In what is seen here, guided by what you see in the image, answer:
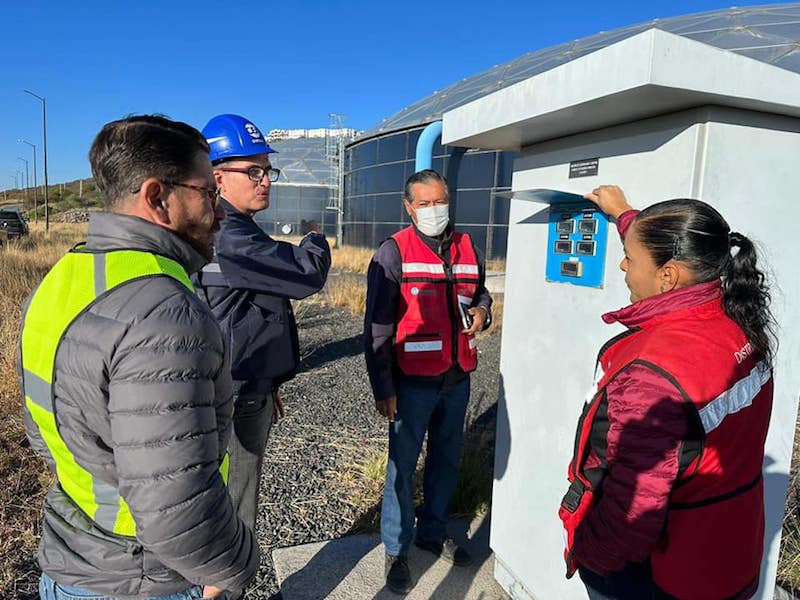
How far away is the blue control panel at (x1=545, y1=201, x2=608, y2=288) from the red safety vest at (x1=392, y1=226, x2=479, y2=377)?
52cm

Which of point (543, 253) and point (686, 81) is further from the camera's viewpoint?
point (543, 253)

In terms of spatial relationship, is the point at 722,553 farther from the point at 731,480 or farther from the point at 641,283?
the point at 641,283

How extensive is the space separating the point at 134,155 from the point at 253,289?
100 centimetres

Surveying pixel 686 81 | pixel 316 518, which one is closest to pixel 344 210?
pixel 316 518

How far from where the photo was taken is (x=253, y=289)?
82.0 inches

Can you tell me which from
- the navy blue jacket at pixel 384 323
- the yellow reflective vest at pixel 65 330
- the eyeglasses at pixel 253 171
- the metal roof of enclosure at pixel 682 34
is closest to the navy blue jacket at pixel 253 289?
the eyeglasses at pixel 253 171

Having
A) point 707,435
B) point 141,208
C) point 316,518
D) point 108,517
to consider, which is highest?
point 141,208

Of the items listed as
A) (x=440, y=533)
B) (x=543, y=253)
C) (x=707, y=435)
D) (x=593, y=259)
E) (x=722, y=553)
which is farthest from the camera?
(x=440, y=533)

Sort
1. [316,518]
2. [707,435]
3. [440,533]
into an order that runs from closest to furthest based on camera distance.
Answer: [707,435]
[440,533]
[316,518]

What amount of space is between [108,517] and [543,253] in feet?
5.88

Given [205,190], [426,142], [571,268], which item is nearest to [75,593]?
[205,190]

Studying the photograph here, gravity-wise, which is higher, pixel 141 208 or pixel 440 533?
pixel 141 208

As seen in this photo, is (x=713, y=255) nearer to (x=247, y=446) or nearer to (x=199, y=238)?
(x=199, y=238)

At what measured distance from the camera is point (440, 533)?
2738 mm
